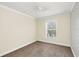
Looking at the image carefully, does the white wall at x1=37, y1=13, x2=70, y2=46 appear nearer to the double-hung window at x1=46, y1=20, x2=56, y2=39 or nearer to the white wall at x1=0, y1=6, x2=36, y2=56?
the double-hung window at x1=46, y1=20, x2=56, y2=39

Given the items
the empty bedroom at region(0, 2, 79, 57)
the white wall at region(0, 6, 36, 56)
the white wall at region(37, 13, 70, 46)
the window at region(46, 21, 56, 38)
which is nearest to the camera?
the empty bedroom at region(0, 2, 79, 57)

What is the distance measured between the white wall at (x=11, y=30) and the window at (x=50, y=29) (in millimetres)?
1838

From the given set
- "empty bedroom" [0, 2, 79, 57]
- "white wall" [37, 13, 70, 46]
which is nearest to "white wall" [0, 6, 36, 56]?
"empty bedroom" [0, 2, 79, 57]

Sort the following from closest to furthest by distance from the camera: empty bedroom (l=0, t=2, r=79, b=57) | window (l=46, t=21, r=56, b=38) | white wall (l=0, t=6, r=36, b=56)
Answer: empty bedroom (l=0, t=2, r=79, b=57) < white wall (l=0, t=6, r=36, b=56) < window (l=46, t=21, r=56, b=38)

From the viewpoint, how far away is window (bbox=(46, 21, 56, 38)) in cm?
486

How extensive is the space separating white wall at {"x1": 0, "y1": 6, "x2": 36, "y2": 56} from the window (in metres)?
1.84

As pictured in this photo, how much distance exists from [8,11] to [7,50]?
1.80 metres

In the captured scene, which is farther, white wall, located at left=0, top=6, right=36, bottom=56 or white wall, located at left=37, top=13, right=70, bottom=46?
white wall, located at left=37, top=13, right=70, bottom=46

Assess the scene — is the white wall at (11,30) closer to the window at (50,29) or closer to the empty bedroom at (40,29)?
the empty bedroom at (40,29)

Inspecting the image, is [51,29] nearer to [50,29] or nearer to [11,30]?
[50,29]

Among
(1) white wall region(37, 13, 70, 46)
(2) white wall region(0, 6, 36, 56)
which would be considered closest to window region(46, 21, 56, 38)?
(1) white wall region(37, 13, 70, 46)

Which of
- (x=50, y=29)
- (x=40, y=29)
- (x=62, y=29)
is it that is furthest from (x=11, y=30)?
(x=62, y=29)

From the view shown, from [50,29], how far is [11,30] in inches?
115

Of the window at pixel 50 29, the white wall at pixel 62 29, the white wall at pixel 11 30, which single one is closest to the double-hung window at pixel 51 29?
the window at pixel 50 29
